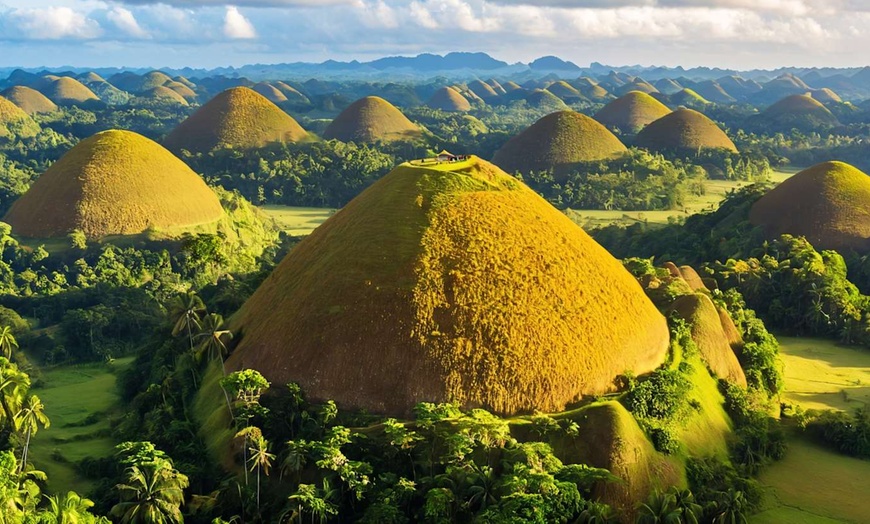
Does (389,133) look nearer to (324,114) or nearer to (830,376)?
(324,114)

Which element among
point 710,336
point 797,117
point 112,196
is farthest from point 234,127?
point 797,117

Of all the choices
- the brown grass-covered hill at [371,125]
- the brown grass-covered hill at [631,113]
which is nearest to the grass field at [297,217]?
the brown grass-covered hill at [371,125]

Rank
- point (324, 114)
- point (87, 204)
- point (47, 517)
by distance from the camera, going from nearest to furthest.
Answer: point (47, 517) < point (87, 204) < point (324, 114)

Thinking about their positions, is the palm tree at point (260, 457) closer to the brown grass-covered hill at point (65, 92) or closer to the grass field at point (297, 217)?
the grass field at point (297, 217)

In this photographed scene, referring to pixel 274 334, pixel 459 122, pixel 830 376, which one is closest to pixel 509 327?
pixel 274 334

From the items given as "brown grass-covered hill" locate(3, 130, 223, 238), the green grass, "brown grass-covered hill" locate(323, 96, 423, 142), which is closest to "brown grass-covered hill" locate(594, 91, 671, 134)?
"brown grass-covered hill" locate(323, 96, 423, 142)

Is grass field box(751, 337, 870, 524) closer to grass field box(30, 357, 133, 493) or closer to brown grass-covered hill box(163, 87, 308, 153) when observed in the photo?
grass field box(30, 357, 133, 493)

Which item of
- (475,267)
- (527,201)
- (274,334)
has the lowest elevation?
(274,334)
